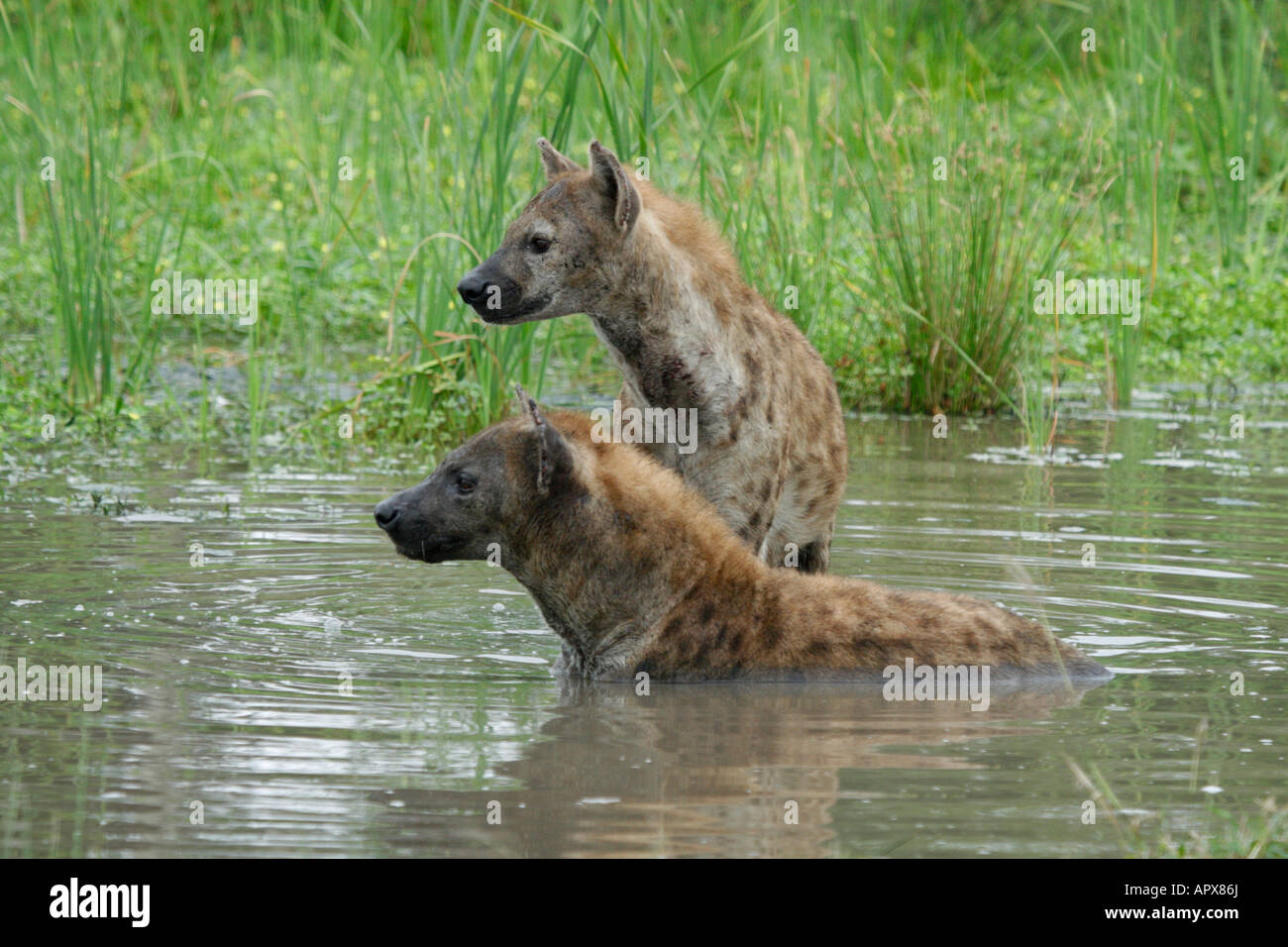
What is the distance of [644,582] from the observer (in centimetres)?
680

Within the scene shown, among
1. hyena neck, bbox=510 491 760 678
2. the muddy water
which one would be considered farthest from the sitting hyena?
the muddy water

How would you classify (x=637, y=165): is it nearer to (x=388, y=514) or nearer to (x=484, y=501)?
(x=484, y=501)

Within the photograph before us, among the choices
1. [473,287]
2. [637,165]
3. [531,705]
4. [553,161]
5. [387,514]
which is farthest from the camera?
[637,165]

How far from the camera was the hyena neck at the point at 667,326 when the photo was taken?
7.51 meters

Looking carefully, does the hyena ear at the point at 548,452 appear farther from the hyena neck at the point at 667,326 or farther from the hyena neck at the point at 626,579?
the hyena neck at the point at 667,326

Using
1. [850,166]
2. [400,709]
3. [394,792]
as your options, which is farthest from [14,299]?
[394,792]

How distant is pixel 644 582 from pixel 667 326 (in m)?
1.19

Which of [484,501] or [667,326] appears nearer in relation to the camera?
[484,501]

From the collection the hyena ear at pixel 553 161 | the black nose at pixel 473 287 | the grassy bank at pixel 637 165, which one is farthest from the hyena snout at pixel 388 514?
the grassy bank at pixel 637 165

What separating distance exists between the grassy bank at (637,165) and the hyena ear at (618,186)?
994 mm

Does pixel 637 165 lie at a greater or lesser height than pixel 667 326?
greater

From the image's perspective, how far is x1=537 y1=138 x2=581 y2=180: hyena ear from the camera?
796 centimetres

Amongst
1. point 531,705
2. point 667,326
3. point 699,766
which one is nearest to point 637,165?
point 667,326

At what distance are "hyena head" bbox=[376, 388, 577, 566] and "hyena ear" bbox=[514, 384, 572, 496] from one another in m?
0.01
